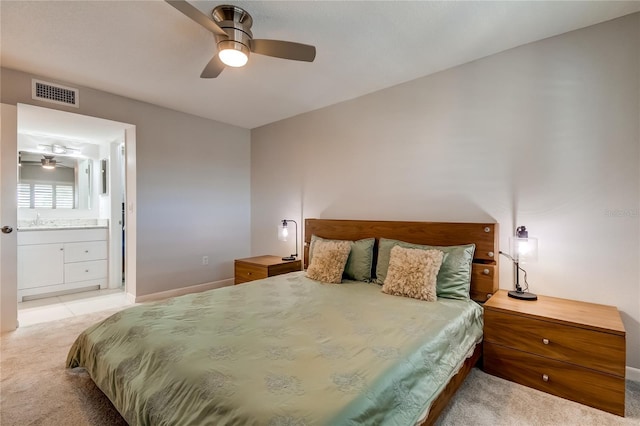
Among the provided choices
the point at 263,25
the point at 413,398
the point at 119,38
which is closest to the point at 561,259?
the point at 413,398

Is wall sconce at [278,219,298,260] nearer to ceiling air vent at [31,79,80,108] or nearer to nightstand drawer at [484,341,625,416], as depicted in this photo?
nightstand drawer at [484,341,625,416]

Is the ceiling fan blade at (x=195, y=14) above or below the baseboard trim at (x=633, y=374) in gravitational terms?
above

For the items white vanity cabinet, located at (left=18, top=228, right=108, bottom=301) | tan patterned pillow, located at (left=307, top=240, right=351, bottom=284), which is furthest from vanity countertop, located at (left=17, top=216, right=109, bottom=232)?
tan patterned pillow, located at (left=307, top=240, right=351, bottom=284)

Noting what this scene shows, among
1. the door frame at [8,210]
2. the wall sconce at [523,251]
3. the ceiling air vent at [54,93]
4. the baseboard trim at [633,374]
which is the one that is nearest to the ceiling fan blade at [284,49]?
the wall sconce at [523,251]

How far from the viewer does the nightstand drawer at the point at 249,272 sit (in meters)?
3.54

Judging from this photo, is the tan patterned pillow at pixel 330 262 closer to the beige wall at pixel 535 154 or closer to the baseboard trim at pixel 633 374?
the beige wall at pixel 535 154

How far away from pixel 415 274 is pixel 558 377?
106 cm

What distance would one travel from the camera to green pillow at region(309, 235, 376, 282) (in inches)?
116

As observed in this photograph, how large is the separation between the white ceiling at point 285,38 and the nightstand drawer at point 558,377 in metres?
2.36

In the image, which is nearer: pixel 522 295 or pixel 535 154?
pixel 522 295

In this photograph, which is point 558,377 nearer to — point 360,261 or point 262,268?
point 360,261

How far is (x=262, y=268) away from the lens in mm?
3545

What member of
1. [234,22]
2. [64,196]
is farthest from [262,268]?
[64,196]

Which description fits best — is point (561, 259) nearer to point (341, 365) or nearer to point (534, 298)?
point (534, 298)
